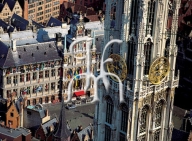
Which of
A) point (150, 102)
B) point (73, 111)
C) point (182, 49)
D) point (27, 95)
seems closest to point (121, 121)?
point (150, 102)

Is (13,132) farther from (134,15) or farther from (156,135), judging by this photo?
(134,15)

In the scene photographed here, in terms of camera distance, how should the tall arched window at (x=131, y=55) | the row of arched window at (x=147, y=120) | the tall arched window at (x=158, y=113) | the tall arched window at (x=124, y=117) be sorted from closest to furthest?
1. the tall arched window at (x=131, y=55)
2. the tall arched window at (x=124, y=117)
3. the row of arched window at (x=147, y=120)
4. the tall arched window at (x=158, y=113)

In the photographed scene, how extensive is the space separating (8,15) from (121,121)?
121024mm

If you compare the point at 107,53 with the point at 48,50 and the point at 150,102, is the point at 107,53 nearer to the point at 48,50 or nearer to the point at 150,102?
the point at 150,102

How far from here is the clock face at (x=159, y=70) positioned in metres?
77.2

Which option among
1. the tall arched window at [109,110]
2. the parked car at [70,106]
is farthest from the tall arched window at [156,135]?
the parked car at [70,106]

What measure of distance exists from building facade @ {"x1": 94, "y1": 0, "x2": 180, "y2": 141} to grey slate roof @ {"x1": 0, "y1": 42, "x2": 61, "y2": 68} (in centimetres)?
6142

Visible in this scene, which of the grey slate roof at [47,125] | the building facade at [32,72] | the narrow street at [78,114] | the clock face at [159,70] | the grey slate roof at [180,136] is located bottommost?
the narrow street at [78,114]

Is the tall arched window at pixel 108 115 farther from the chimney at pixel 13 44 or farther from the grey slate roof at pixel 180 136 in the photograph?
the chimney at pixel 13 44

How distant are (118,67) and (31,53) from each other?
68.4m

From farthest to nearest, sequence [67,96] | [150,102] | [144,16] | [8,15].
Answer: [8,15]
[67,96]
[150,102]
[144,16]

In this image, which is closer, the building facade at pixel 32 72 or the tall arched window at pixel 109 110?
the tall arched window at pixel 109 110

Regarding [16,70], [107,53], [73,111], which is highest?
[107,53]

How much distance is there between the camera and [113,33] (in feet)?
257
